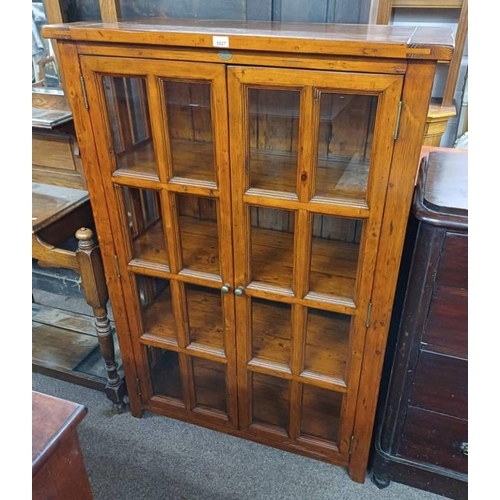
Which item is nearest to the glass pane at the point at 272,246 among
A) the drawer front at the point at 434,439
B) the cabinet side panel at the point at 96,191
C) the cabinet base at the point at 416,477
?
the cabinet side panel at the point at 96,191

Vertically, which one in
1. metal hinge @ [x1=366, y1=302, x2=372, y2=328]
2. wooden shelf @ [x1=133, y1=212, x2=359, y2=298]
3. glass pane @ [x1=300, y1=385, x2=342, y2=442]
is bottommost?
glass pane @ [x1=300, y1=385, x2=342, y2=442]

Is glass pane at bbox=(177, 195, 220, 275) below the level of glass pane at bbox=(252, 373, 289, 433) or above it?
above

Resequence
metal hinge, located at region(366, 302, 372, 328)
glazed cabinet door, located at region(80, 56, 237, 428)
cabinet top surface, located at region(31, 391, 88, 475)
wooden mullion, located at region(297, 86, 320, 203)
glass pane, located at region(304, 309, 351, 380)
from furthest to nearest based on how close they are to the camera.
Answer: glass pane, located at region(304, 309, 351, 380)
metal hinge, located at region(366, 302, 372, 328)
glazed cabinet door, located at region(80, 56, 237, 428)
wooden mullion, located at region(297, 86, 320, 203)
cabinet top surface, located at region(31, 391, 88, 475)

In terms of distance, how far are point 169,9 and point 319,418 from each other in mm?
1374

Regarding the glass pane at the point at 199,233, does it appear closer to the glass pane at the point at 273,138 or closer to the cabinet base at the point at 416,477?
the glass pane at the point at 273,138

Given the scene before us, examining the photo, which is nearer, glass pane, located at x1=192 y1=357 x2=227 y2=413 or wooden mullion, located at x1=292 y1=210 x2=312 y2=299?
wooden mullion, located at x1=292 y1=210 x2=312 y2=299

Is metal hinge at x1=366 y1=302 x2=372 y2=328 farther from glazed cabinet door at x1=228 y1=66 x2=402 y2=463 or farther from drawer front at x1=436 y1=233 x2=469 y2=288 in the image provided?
drawer front at x1=436 y1=233 x2=469 y2=288

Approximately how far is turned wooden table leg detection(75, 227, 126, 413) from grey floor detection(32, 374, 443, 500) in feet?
0.35

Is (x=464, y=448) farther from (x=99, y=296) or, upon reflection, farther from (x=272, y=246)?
(x=99, y=296)

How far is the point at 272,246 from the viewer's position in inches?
49.1

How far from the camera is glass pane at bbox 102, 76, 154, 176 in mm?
1096

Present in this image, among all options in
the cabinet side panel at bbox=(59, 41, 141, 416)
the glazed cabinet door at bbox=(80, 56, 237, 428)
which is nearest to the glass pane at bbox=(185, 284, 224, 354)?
the glazed cabinet door at bbox=(80, 56, 237, 428)

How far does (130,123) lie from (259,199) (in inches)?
15.4
